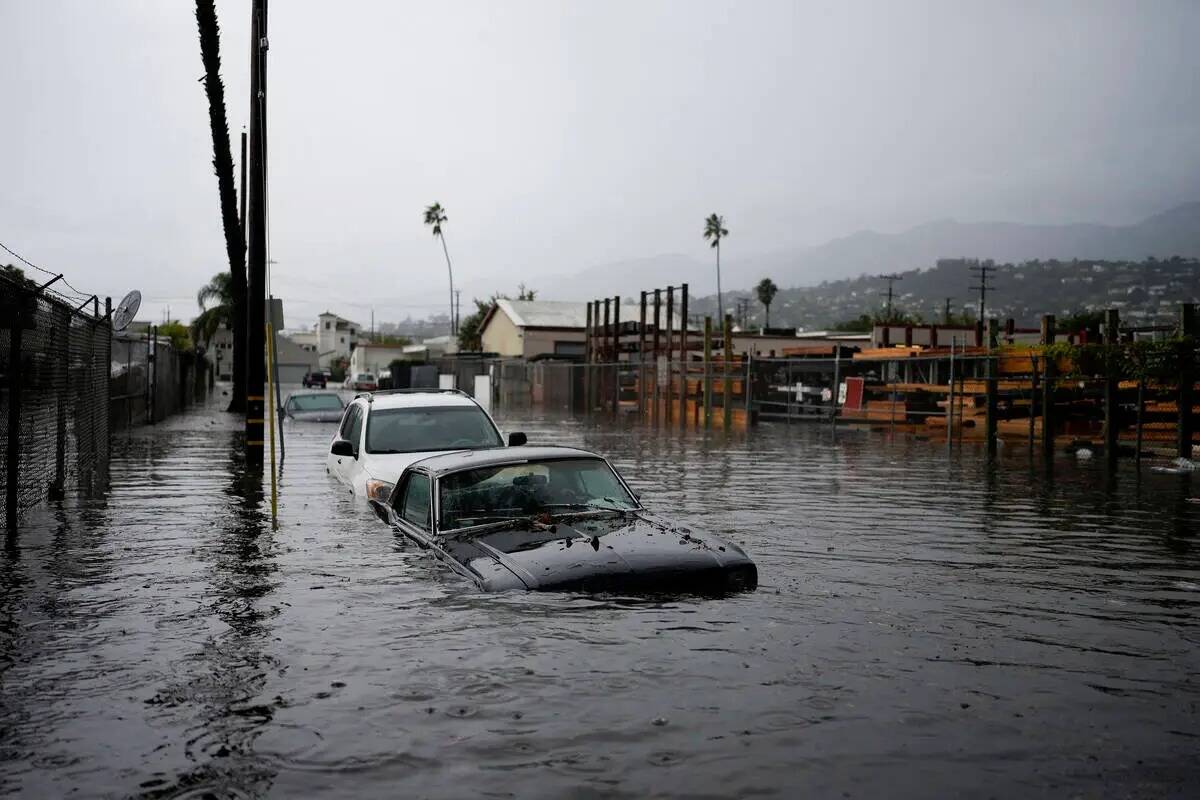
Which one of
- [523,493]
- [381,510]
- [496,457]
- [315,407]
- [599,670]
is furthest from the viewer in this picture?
[315,407]

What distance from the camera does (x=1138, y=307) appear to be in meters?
170

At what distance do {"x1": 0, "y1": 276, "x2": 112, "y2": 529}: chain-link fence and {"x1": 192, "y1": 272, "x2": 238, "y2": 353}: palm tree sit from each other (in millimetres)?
84310

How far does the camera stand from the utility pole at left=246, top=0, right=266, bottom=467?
58.8 ft

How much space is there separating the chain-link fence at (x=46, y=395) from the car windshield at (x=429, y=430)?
11.1ft

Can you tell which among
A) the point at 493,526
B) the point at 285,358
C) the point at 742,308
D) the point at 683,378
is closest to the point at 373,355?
the point at 285,358

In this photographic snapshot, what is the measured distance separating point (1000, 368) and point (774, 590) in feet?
63.5

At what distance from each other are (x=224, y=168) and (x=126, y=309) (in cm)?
1640

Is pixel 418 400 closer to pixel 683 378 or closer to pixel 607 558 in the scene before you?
pixel 607 558

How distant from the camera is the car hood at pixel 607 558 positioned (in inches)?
288

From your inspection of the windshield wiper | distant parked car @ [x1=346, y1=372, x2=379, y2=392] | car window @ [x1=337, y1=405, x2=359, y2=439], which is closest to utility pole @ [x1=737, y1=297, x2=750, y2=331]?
distant parked car @ [x1=346, y1=372, x2=379, y2=392]

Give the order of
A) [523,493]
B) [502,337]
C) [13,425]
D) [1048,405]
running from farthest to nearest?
1. [502,337]
2. [1048,405]
3. [13,425]
4. [523,493]

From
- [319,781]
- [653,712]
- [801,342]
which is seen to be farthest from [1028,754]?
[801,342]

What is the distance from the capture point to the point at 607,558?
7.46 meters

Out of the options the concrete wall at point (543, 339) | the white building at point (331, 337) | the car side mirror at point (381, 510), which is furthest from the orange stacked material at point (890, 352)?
the white building at point (331, 337)
